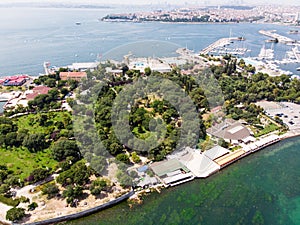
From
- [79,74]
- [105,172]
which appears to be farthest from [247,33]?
[105,172]

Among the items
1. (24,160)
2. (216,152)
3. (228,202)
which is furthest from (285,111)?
(24,160)

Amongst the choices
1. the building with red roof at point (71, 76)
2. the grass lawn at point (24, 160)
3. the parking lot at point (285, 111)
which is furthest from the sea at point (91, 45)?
the grass lawn at point (24, 160)

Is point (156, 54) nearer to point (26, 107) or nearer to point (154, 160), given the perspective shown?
point (26, 107)

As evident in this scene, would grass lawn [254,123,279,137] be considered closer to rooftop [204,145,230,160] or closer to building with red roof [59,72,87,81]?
rooftop [204,145,230,160]

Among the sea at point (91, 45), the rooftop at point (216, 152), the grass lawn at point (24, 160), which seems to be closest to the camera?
the grass lawn at point (24, 160)

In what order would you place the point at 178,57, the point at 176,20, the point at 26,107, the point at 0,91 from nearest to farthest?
1. the point at 26,107
2. the point at 0,91
3. the point at 178,57
4. the point at 176,20

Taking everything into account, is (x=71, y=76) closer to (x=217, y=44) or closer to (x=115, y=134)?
(x=115, y=134)

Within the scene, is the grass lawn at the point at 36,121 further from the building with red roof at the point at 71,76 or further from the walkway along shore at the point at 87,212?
the building with red roof at the point at 71,76
